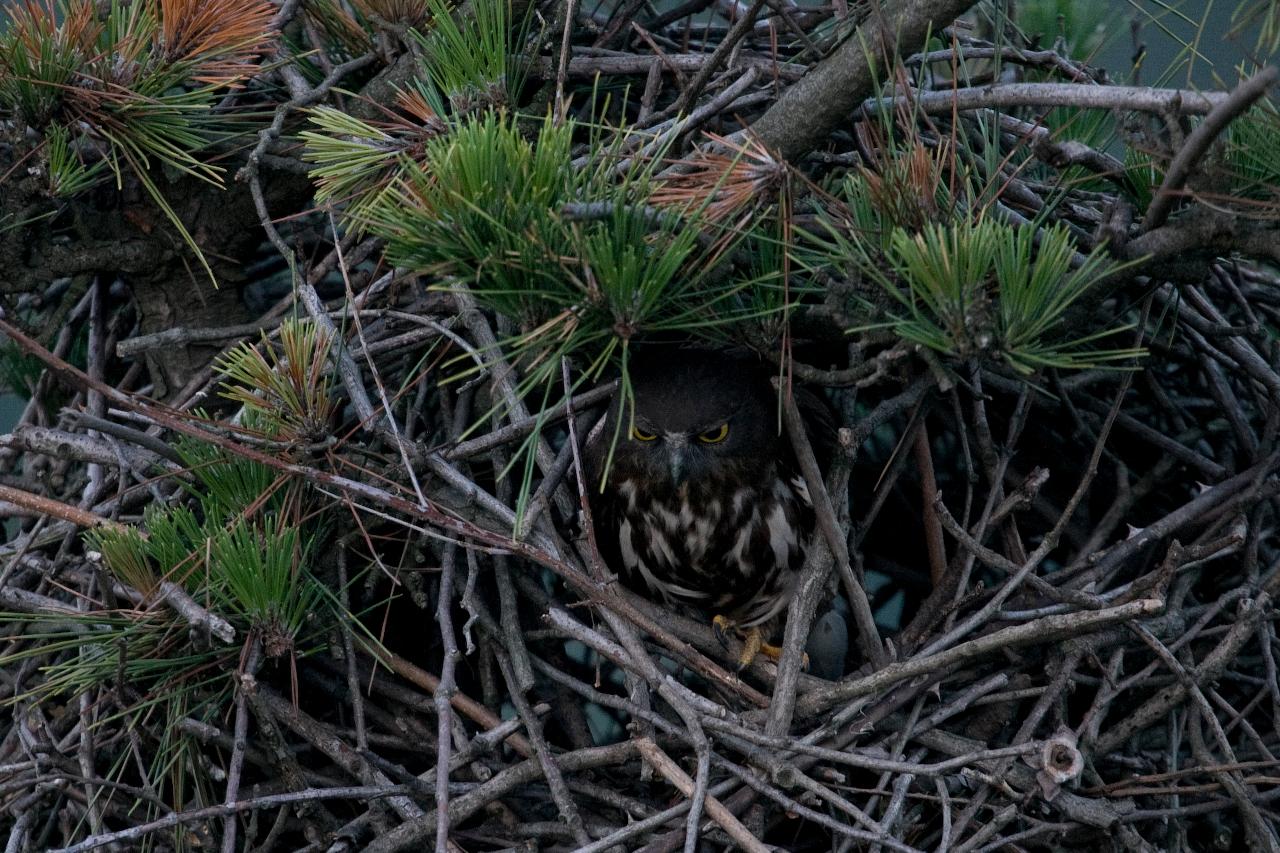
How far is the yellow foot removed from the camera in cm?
237

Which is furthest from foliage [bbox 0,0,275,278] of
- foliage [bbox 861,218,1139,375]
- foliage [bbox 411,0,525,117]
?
foliage [bbox 861,218,1139,375]

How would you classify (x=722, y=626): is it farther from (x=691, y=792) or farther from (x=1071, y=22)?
(x=1071, y=22)

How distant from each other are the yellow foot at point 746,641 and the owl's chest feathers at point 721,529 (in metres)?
0.09

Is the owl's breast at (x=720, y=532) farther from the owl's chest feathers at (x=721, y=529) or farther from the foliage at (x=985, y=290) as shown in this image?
the foliage at (x=985, y=290)

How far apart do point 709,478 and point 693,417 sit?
0.13 m

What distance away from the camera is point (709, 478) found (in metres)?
2.40

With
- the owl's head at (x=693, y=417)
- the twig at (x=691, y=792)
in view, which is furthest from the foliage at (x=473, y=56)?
the twig at (x=691, y=792)

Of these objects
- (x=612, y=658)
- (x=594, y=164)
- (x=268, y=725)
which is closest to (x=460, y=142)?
(x=594, y=164)

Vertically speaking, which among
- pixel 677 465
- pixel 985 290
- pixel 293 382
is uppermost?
pixel 985 290

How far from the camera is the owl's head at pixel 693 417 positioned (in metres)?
2.36

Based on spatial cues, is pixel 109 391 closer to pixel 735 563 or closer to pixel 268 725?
pixel 268 725

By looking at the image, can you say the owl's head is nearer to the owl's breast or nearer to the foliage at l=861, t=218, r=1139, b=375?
the owl's breast

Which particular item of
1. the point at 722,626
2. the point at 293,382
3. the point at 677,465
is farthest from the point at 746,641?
the point at 293,382

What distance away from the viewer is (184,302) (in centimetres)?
249
